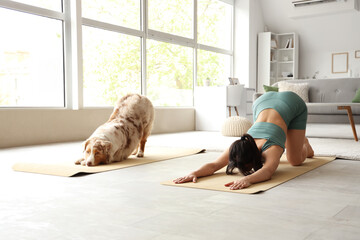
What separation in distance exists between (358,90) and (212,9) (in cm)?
354

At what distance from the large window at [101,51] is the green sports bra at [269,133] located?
3.31 metres

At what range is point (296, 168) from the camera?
117 inches

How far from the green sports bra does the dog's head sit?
1.19 meters

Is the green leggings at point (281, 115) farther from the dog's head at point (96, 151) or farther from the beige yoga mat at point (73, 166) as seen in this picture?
the dog's head at point (96, 151)

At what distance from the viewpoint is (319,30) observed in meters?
9.83

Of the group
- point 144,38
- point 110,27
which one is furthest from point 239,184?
point 144,38

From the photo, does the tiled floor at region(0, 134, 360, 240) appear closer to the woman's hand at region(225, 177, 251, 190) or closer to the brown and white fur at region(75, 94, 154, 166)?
the woman's hand at region(225, 177, 251, 190)

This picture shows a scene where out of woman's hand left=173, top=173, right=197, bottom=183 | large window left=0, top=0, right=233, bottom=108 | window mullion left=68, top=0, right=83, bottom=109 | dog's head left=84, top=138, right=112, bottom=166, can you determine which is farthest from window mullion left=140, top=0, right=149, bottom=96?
woman's hand left=173, top=173, right=197, bottom=183

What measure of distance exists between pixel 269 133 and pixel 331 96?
4.95m

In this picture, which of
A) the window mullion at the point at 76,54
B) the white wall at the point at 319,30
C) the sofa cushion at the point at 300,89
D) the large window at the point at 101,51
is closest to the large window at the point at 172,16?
the large window at the point at 101,51

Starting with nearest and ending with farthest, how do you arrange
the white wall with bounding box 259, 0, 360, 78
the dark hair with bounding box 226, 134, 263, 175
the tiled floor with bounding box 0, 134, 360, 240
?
the tiled floor with bounding box 0, 134, 360, 240
the dark hair with bounding box 226, 134, 263, 175
the white wall with bounding box 259, 0, 360, 78

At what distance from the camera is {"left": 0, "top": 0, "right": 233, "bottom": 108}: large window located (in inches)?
195

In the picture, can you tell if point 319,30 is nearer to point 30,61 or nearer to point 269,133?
point 30,61

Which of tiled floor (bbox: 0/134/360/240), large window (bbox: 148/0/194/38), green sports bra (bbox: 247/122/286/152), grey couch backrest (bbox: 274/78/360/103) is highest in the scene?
large window (bbox: 148/0/194/38)
